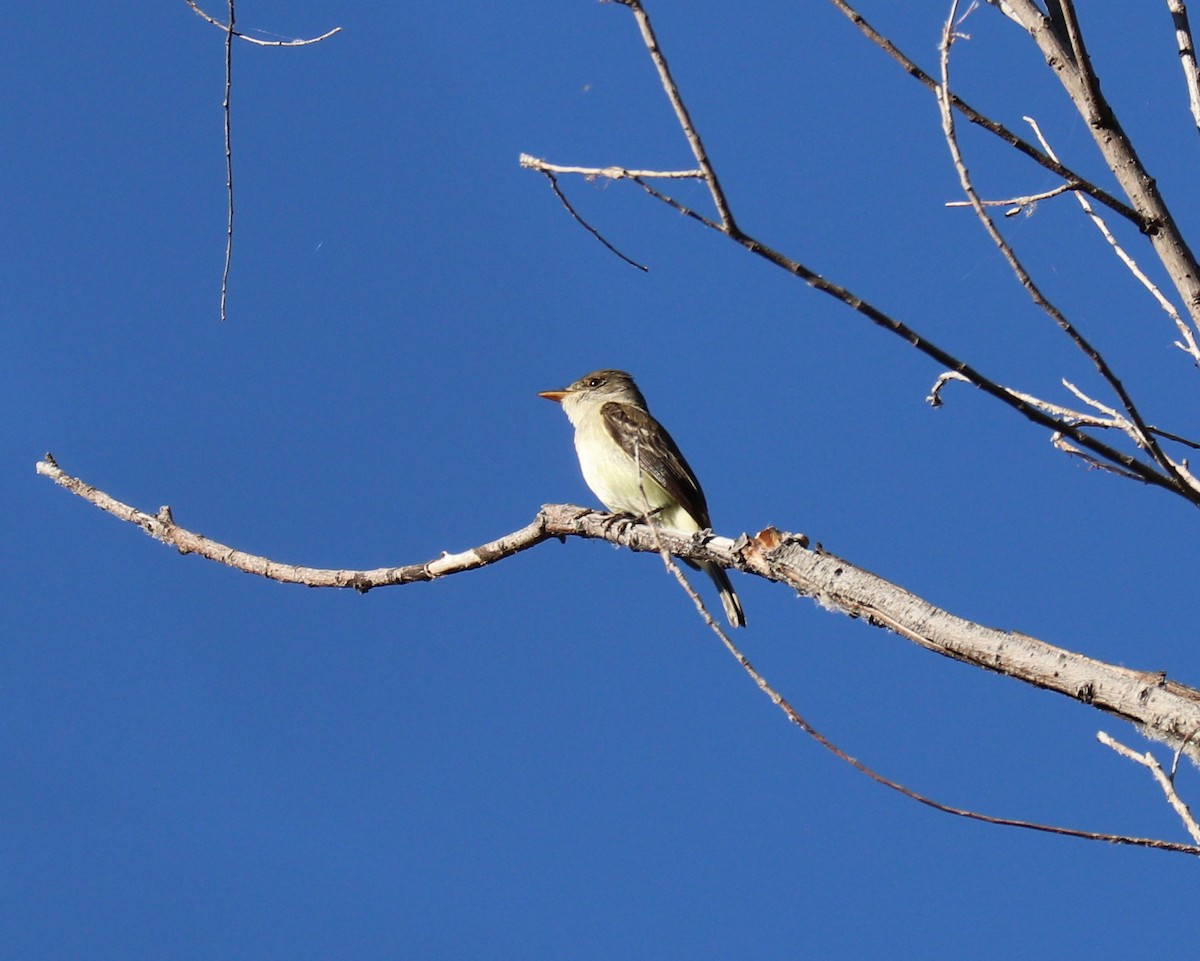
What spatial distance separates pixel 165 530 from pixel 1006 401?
4340mm

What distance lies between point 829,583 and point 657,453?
508 centimetres

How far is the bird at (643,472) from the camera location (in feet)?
28.7

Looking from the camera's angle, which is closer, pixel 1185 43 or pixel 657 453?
pixel 1185 43

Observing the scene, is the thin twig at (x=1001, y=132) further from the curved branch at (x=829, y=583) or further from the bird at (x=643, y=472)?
the bird at (x=643, y=472)

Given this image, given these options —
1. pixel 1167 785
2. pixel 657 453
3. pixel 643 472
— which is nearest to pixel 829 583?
pixel 1167 785

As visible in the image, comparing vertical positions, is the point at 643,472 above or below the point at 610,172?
above

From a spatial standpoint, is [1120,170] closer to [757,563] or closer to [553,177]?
[553,177]

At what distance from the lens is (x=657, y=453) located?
9039mm

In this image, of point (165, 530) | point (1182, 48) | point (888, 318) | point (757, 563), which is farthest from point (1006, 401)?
point (165, 530)

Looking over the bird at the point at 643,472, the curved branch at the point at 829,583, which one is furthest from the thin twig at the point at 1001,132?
the bird at the point at 643,472

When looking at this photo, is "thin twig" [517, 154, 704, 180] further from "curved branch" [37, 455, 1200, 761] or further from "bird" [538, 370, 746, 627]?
"bird" [538, 370, 746, 627]

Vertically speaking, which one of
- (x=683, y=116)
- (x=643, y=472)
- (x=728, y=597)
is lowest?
(x=683, y=116)

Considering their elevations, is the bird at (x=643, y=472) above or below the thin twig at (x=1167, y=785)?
above

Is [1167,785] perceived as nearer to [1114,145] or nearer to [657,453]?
[1114,145]
